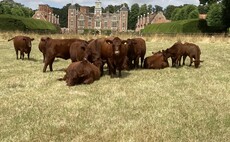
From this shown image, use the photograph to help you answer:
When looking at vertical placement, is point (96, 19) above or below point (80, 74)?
above

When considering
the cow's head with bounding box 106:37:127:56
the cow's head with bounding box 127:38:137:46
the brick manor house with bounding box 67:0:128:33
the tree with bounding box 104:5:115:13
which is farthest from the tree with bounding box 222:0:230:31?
the tree with bounding box 104:5:115:13

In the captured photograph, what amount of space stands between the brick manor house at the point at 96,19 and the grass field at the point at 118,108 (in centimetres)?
11885

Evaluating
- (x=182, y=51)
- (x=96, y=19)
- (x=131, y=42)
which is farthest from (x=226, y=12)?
(x=96, y=19)

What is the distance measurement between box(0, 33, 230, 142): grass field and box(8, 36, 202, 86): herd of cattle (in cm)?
44

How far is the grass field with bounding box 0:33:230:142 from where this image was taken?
248 inches

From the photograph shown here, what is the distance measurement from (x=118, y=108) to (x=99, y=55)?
4.29 metres

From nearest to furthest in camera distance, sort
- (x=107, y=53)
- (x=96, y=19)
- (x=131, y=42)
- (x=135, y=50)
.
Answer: (x=107, y=53) < (x=131, y=42) < (x=135, y=50) < (x=96, y=19)

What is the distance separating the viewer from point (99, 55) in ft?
39.1

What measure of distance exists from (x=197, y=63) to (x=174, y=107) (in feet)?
21.8

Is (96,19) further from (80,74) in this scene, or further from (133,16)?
(80,74)

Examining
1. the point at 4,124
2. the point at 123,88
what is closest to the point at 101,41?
the point at 123,88

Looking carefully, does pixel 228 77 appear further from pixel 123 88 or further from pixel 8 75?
pixel 8 75

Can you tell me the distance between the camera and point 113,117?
23.6ft

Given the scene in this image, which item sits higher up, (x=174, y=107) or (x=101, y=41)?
(x=101, y=41)
